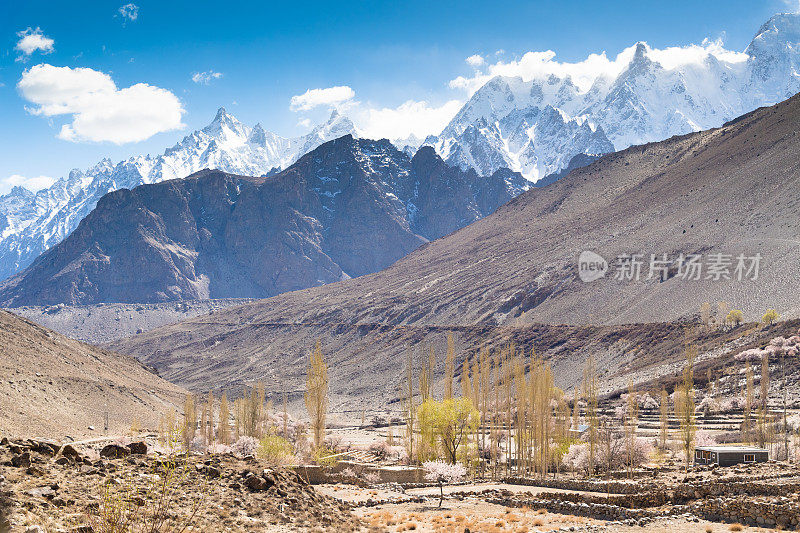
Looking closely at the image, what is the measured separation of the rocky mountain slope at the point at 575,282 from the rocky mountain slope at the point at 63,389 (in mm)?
43772

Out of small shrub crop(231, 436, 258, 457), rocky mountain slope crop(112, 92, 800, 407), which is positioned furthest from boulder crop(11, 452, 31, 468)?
rocky mountain slope crop(112, 92, 800, 407)

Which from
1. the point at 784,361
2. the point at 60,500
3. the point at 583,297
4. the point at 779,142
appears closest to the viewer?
the point at 60,500

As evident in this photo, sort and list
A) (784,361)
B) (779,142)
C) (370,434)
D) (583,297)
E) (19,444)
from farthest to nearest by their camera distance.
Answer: (779,142) → (583,297) → (370,434) → (784,361) → (19,444)

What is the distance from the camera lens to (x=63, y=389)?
65.4m

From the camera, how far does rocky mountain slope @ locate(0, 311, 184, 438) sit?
5091 centimetres

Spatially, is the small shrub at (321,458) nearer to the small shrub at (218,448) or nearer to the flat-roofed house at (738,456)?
the small shrub at (218,448)

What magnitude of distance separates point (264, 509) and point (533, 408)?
93.7ft

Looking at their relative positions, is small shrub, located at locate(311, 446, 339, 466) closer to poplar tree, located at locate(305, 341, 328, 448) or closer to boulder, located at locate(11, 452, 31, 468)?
poplar tree, located at locate(305, 341, 328, 448)

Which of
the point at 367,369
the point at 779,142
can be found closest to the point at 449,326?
the point at 367,369

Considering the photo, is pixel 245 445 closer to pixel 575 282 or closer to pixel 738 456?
pixel 738 456

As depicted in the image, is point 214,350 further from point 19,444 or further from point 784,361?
point 19,444

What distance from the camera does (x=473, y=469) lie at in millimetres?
44250

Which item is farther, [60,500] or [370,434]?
[370,434]

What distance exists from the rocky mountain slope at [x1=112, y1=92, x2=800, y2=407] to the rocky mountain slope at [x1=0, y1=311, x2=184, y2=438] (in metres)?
43.8
